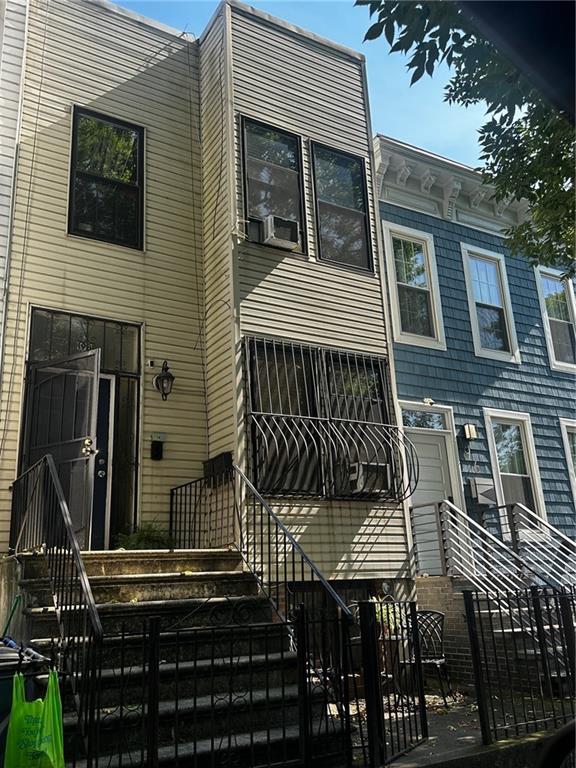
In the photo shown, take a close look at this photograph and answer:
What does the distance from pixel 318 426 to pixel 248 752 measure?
4.19 meters

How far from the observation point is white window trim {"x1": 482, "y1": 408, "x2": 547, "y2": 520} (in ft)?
35.5

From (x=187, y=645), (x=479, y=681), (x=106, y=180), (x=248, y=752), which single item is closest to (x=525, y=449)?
(x=479, y=681)

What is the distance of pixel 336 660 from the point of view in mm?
5070

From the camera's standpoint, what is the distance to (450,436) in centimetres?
1046

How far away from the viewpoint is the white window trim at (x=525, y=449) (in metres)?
10.8

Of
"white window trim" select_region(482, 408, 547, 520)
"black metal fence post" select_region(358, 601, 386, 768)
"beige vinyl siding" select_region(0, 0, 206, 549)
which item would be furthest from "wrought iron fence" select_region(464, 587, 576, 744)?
"white window trim" select_region(482, 408, 547, 520)

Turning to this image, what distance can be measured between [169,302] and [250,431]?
90.9 inches

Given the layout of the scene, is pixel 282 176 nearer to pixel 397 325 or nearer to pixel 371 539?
pixel 397 325

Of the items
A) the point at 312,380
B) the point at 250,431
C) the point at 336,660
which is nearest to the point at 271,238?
the point at 312,380

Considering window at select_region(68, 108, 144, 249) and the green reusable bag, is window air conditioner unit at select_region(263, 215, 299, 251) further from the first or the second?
the green reusable bag

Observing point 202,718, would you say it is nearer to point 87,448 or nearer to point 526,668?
point 526,668

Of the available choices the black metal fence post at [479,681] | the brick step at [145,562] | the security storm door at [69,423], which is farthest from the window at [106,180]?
the black metal fence post at [479,681]

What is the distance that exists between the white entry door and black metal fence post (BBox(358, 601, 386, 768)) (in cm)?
424

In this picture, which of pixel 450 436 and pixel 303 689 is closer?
pixel 303 689
